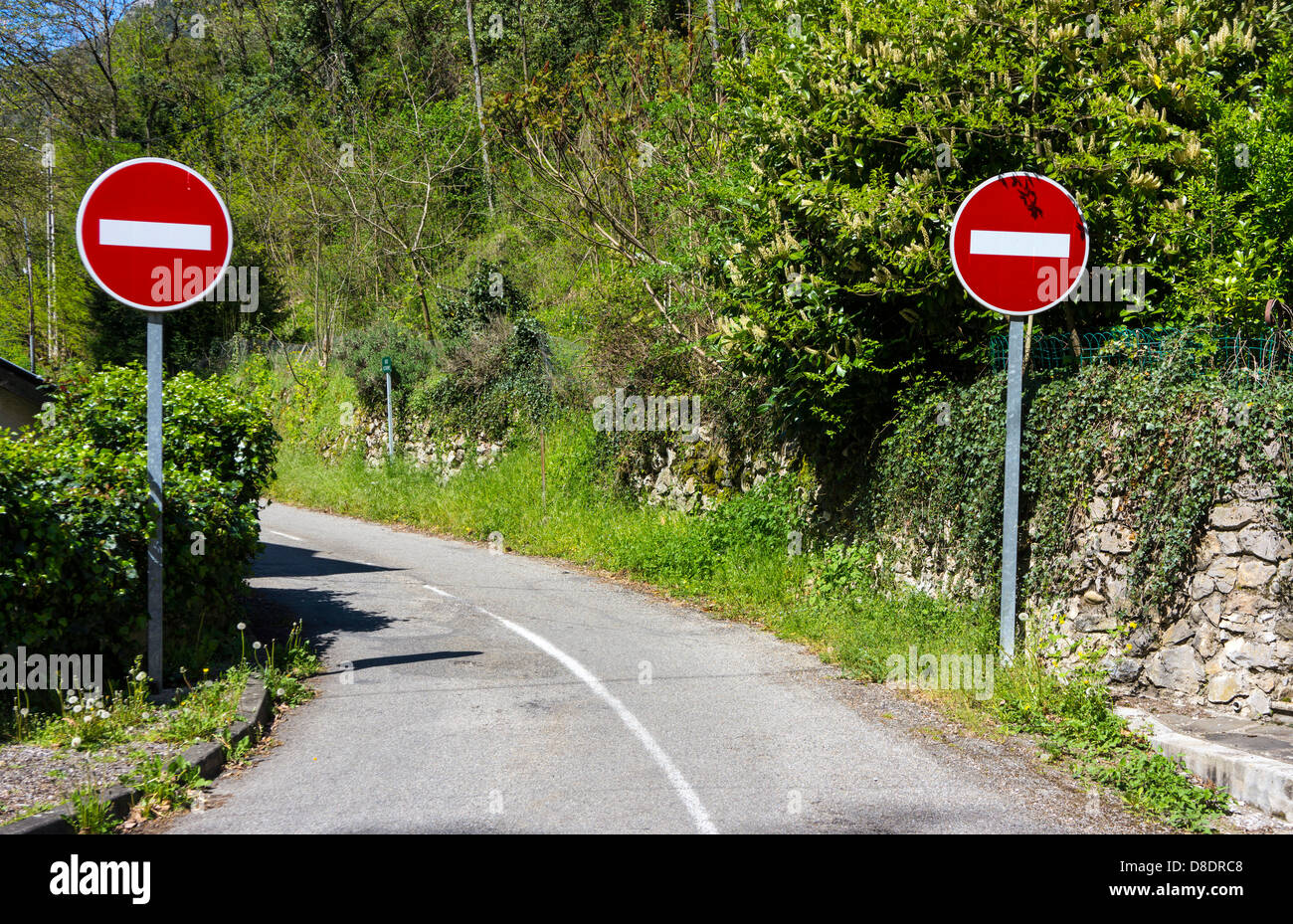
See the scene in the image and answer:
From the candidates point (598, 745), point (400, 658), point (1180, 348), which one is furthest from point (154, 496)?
point (1180, 348)

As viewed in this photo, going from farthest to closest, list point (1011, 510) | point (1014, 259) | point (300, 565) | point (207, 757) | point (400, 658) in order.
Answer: point (300, 565) < point (400, 658) < point (1014, 259) < point (1011, 510) < point (207, 757)

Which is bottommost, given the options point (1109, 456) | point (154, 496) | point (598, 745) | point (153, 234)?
point (598, 745)

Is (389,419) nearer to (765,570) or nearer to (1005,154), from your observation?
(765,570)

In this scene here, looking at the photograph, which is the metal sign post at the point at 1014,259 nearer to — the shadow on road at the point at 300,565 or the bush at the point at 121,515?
the bush at the point at 121,515

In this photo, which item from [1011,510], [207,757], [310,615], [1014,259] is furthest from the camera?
[310,615]

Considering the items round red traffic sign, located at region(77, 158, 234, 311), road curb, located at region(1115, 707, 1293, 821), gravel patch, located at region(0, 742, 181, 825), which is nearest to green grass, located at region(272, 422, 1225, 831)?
road curb, located at region(1115, 707, 1293, 821)

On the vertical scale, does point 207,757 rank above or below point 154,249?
below

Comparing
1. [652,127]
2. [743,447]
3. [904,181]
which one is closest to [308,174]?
[652,127]

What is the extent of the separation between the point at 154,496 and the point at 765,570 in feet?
23.4

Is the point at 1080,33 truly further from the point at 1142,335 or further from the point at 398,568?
the point at 398,568

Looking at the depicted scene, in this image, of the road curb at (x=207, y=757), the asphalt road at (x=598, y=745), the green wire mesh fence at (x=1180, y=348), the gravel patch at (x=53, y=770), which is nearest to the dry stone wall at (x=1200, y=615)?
the green wire mesh fence at (x=1180, y=348)

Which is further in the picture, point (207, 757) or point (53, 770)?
point (207, 757)

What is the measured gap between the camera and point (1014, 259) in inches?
292

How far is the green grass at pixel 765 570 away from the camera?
616cm
